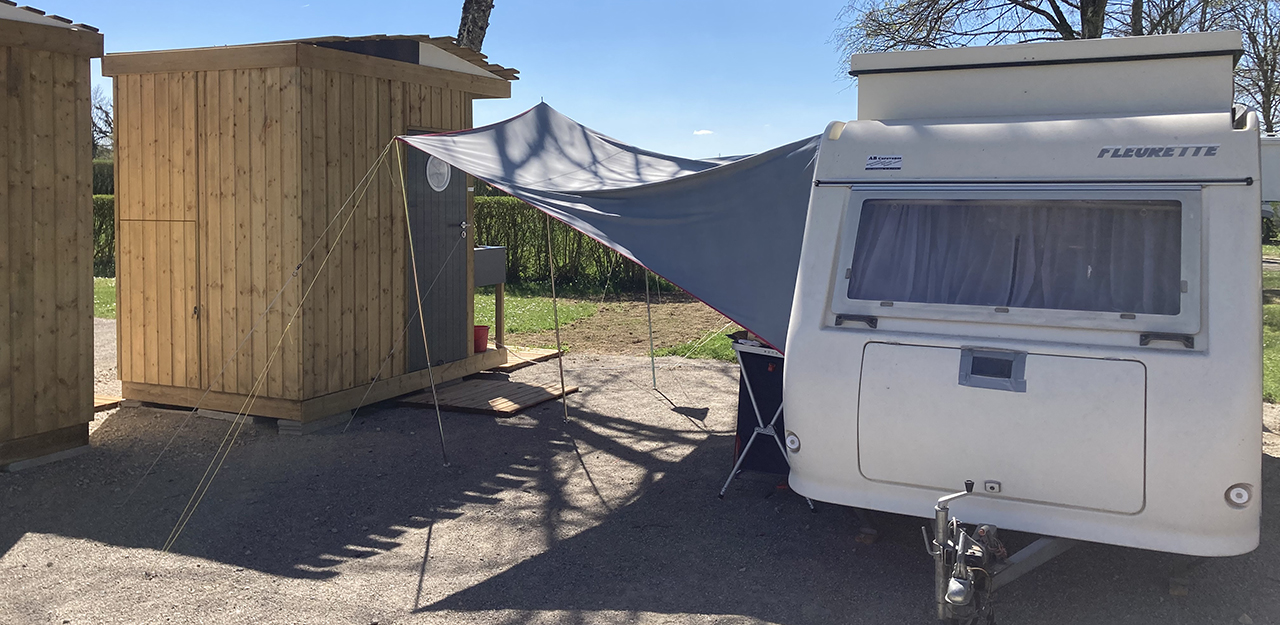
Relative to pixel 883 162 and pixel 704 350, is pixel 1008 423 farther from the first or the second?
pixel 704 350

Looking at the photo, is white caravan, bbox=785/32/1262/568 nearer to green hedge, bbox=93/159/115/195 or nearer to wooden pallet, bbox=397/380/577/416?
wooden pallet, bbox=397/380/577/416

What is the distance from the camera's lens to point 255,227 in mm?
7414

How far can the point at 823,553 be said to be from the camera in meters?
5.15

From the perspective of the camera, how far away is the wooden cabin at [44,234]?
6098mm

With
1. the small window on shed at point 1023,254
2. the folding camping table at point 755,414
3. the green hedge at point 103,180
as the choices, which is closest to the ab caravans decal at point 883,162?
the small window on shed at point 1023,254

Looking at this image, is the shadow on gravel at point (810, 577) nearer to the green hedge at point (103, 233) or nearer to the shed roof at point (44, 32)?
the shed roof at point (44, 32)

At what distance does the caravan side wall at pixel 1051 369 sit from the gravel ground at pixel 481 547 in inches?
25.6

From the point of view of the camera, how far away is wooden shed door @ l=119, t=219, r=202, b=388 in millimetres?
7723

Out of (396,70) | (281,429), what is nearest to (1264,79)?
(396,70)

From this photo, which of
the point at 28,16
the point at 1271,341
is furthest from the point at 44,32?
the point at 1271,341

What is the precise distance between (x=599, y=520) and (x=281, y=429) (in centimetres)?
292

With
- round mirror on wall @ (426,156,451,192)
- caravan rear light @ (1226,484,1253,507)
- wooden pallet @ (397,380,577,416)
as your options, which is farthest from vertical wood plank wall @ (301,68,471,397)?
caravan rear light @ (1226,484,1253,507)

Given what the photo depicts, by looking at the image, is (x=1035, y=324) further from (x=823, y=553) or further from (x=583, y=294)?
(x=583, y=294)

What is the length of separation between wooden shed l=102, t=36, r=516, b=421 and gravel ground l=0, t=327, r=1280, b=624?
58 cm
